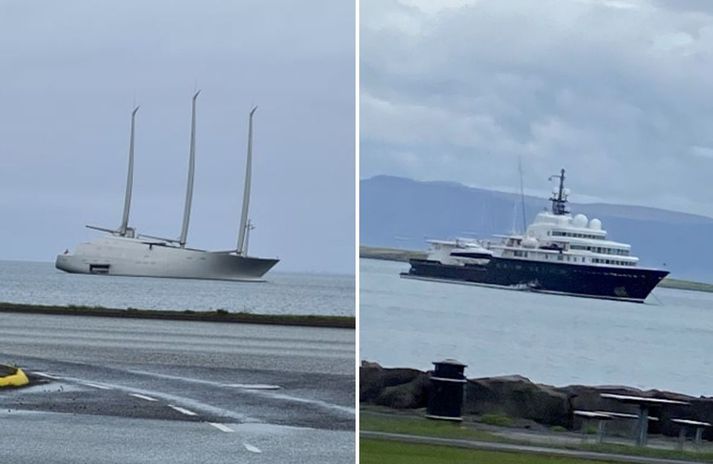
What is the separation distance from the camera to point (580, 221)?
13328mm

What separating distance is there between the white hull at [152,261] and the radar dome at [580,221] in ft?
41.3

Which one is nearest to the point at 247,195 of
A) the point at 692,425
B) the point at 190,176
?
the point at 190,176

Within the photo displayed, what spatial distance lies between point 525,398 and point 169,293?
1781cm

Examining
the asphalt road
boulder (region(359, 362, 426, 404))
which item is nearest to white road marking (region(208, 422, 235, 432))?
the asphalt road

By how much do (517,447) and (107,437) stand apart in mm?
3523

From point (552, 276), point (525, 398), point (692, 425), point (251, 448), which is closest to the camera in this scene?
point (251, 448)

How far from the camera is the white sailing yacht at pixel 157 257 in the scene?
24.2 meters

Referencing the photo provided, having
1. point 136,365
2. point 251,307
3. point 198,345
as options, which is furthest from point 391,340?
point 251,307

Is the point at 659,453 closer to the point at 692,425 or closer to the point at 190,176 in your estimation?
the point at 692,425

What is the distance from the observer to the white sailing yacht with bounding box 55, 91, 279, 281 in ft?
79.4

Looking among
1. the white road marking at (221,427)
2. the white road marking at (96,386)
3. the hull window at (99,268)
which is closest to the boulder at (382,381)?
the white road marking at (221,427)

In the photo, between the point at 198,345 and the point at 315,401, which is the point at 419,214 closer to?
the point at 315,401

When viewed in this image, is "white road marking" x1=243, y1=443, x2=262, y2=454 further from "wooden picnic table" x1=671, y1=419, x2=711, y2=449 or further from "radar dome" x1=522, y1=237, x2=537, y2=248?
"radar dome" x1=522, y1=237, x2=537, y2=248

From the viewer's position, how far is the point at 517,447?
40.5 feet
